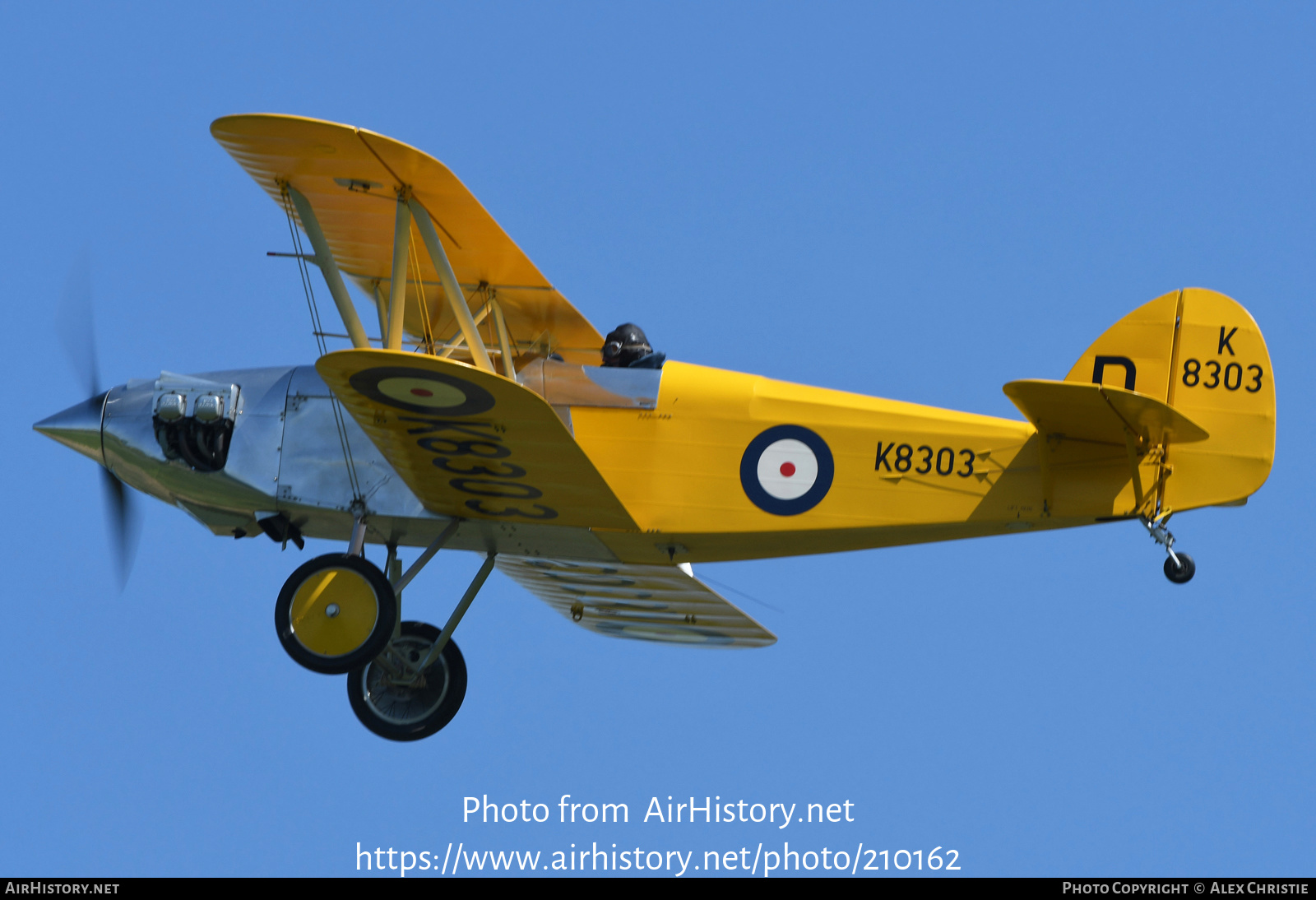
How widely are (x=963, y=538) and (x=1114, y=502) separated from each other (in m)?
0.96

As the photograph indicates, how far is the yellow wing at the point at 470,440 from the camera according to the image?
316 inches

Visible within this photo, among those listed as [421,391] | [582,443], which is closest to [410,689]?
[582,443]

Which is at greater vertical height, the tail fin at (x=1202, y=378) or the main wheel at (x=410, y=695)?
the tail fin at (x=1202, y=378)

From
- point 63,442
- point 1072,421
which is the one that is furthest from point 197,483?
point 1072,421

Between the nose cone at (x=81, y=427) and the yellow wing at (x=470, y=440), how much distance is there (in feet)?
7.64

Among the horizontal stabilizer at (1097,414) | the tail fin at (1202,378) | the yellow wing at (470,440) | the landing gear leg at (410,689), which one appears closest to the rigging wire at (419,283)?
the yellow wing at (470,440)

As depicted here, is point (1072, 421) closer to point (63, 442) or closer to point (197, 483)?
point (197, 483)

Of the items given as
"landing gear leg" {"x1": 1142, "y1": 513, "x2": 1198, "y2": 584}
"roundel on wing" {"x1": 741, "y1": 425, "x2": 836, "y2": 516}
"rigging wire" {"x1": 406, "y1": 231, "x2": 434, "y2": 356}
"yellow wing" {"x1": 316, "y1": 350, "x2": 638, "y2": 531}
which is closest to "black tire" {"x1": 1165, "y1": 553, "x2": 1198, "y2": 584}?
"landing gear leg" {"x1": 1142, "y1": 513, "x2": 1198, "y2": 584}

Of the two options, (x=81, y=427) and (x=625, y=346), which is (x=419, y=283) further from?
(x=81, y=427)

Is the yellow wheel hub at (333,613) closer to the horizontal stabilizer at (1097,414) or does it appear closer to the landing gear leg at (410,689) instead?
the landing gear leg at (410,689)

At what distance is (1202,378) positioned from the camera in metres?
9.21

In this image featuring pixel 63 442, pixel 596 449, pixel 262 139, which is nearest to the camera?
pixel 262 139
